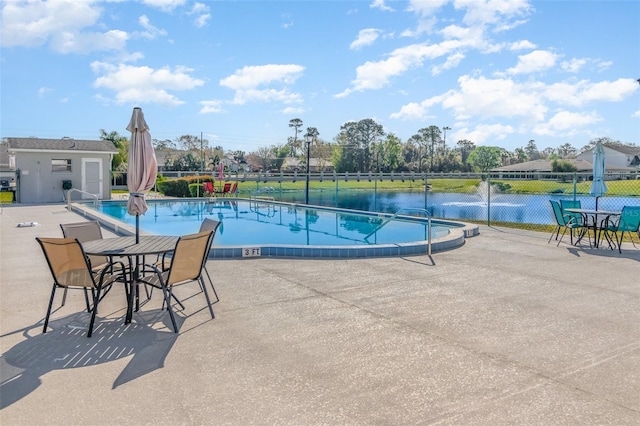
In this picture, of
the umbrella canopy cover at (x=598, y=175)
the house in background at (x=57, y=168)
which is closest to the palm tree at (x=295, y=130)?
the house in background at (x=57, y=168)

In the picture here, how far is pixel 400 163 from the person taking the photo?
62.9 m

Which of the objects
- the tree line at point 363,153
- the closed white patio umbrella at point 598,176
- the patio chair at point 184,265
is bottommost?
the patio chair at point 184,265

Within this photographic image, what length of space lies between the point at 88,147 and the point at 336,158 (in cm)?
4475

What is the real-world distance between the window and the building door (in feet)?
1.98

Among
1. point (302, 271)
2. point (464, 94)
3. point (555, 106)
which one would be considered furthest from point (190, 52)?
point (555, 106)

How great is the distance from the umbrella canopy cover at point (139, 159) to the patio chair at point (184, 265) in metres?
1.08

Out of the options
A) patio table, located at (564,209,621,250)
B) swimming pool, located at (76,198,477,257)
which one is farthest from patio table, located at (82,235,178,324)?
patio table, located at (564,209,621,250)

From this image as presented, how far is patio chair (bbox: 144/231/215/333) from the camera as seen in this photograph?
3.75 meters

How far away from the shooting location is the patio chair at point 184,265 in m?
3.75

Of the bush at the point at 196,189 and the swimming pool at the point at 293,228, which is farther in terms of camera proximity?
the bush at the point at 196,189

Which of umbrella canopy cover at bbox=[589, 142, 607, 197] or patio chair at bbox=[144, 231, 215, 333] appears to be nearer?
patio chair at bbox=[144, 231, 215, 333]

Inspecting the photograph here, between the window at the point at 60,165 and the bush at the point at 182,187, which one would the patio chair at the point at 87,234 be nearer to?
the window at the point at 60,165

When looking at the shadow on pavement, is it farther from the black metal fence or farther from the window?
the window

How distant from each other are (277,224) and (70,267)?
9.21 m
